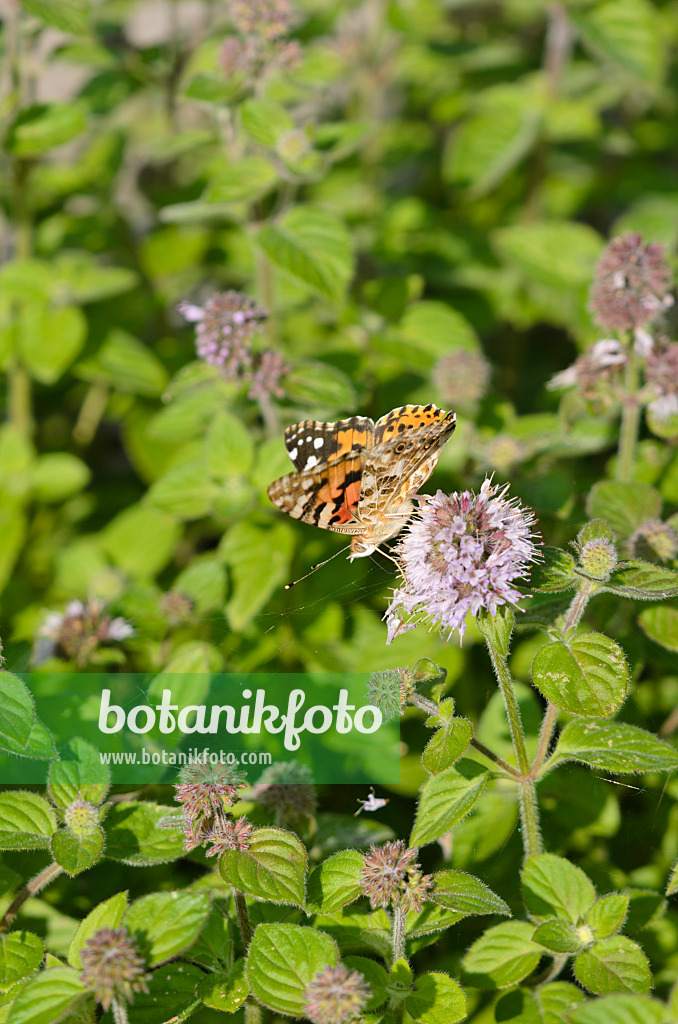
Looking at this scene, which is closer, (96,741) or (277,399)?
(96,741)

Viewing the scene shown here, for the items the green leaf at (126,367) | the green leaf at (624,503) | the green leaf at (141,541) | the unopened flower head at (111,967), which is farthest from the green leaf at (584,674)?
the green leaf at (126,367)

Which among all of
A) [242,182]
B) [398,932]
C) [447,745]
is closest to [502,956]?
[398,932]

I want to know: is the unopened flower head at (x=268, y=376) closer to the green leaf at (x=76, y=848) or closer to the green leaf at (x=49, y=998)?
the green leaf at (x=76, y=848)

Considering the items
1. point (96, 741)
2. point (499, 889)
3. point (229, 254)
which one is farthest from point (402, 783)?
point (229, 254)

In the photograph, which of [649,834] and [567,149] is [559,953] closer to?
[649,834]

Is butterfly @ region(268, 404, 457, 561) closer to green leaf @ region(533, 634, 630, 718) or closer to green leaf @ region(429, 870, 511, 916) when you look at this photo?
green leaf @ region(533, 634, 630, 718)

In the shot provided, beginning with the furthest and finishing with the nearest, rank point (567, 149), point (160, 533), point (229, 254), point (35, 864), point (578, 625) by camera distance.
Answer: point (567, 149), point (229, 254), point (160, 533), point (35, 864), point (578, 625)

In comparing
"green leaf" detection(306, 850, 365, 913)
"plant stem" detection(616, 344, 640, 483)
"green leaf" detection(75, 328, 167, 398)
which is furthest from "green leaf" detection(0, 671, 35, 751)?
"green leaf" detection(75, 328, 167, 398)
